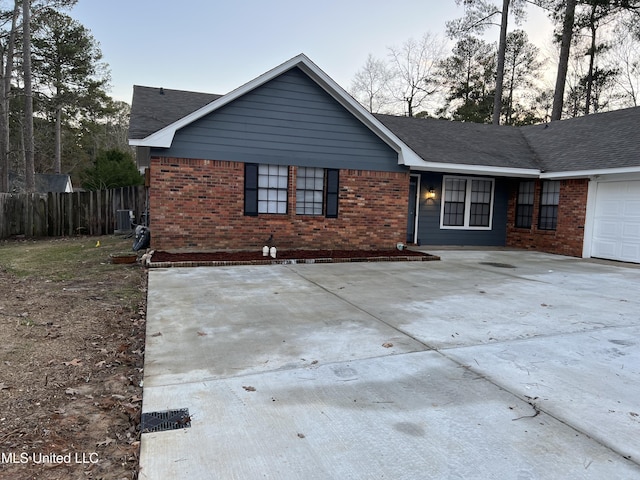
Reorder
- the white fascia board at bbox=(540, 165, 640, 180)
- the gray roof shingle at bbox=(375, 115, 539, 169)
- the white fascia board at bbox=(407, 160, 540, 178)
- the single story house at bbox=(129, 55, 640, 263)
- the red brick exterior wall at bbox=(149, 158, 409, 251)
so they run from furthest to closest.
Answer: the gray roof shingle at bbox=(375, 115, 539, 169)
the white fascia board at bbox=(407, 160, 540, 178)
the white fascia board at bbox=(540, 165, 640, 180)
the single story house at bbox=(129, 55, 640, 263)
the red brick exterior wall at bbox=(149, 158, 409, 251)

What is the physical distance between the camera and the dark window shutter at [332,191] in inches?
427

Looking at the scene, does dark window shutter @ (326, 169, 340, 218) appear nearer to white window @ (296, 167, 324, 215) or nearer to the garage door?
white window @ (296, 167, 324, 215)

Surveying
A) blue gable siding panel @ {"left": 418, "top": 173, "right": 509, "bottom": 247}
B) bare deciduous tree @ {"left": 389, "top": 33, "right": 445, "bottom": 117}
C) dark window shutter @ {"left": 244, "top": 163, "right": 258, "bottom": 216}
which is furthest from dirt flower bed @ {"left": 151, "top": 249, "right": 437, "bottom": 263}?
bare deciduous tree @ {"left": 389, "top": 33, "right": 445, "bottom": 117}

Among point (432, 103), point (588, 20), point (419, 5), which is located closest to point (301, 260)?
point (419, 5)

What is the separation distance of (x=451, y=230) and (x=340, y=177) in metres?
4.72

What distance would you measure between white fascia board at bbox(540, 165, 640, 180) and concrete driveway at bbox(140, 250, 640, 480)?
204 inches

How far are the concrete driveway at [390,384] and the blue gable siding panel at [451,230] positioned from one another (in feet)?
22.6

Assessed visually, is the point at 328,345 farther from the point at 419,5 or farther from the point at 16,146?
the point at 16,146

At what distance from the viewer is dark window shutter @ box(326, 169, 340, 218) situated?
10.9 meters

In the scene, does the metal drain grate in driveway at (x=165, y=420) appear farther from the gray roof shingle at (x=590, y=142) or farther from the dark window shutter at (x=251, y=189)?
the gray roof shingle at (x=590, y=142)
